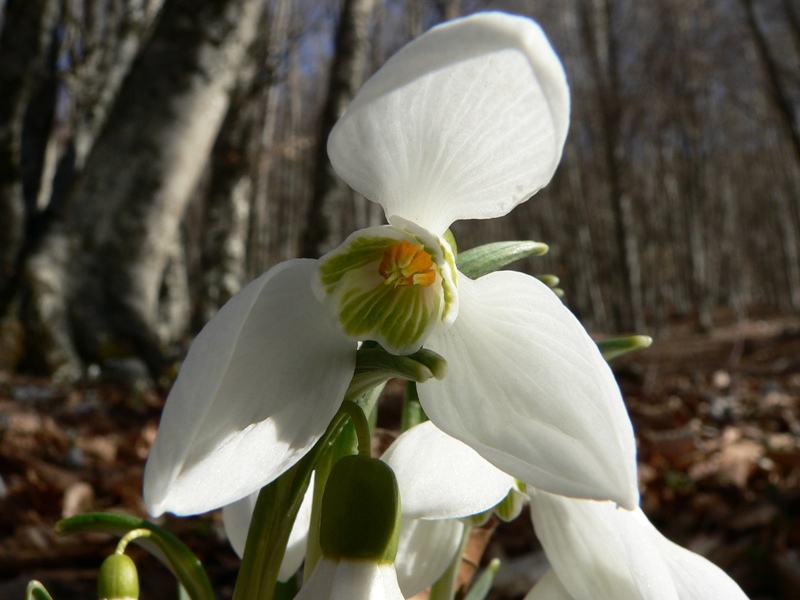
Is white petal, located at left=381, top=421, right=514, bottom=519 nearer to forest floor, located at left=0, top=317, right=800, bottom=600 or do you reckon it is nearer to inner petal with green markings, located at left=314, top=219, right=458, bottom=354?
inner petal with green markings, located at left=314, top=219, right=458, bottom=354

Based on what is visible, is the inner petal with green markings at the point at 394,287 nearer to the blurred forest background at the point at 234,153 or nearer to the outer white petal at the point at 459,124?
the outer white petal at the point at 459,124

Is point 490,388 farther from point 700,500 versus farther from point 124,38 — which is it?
point 124,38

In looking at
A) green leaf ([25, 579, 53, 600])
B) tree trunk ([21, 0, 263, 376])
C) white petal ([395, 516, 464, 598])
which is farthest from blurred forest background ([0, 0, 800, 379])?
white petal ([395, 516, 464, 598])

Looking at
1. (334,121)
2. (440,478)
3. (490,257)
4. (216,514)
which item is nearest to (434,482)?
(440,478)

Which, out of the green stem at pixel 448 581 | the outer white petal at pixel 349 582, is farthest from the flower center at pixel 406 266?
the green stem at pixel 448 581

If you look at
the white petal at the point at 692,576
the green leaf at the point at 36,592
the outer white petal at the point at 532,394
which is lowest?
the white petal at the point at 692,576

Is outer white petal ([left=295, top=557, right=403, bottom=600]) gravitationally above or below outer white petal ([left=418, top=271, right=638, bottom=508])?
below

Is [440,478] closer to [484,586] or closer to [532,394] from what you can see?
[532,394]
